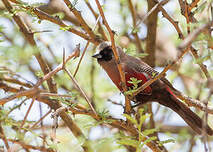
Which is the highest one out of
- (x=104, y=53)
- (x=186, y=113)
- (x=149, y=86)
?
(x=104, y=53)

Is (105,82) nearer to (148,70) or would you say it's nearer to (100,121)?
(148,70)

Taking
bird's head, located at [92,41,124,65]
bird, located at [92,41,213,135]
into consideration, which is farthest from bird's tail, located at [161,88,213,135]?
bird's head, located at [92,41,124,65]

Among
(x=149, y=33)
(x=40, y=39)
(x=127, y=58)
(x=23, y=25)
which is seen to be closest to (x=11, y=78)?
(x=23, y=25)

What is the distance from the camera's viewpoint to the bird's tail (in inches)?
181

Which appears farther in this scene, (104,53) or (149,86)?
(104,53)

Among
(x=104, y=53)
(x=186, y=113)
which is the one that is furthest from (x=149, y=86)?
(x=104, y=53)

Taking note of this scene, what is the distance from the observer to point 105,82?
6812 mm

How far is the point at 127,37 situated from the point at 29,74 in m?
1.89

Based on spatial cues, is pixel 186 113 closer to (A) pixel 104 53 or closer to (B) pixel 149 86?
(B) pixel 149 86

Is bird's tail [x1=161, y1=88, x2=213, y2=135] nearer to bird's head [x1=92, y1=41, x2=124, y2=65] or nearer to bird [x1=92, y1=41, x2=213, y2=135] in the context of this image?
bird [x1=92, y1=41, x2=213, y2=135]

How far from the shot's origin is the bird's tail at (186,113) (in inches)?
181

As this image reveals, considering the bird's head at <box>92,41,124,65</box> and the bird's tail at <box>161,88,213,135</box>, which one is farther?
the bird's head at <box>92,41,124,65</box>

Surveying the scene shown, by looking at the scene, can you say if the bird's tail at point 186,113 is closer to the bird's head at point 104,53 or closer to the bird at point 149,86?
the bird at point 149,86

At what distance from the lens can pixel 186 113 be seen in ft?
15.6
